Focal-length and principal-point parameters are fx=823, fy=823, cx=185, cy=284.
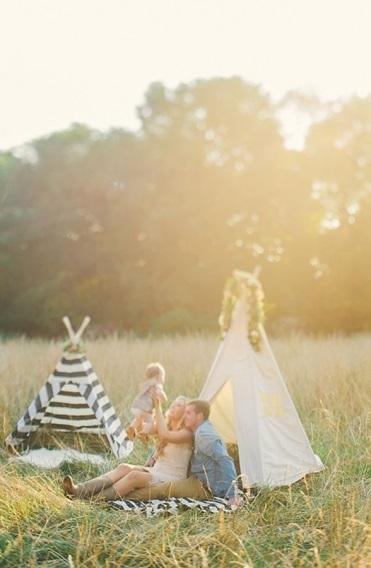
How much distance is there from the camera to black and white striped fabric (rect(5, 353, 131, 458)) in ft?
24.5

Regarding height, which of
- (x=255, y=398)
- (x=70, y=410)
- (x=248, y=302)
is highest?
(x=248, y=302)

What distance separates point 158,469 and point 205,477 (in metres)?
0.36

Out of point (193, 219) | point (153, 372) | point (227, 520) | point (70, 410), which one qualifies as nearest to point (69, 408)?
point (70, 410)

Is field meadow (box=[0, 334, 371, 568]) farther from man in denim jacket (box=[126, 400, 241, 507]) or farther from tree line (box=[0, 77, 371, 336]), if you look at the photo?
tree line (box=[0, 77, 371, 336])

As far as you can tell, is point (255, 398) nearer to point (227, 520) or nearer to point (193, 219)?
point (227, 520)

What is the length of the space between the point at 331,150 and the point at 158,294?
18.0 feet

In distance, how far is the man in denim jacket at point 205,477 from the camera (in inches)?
218

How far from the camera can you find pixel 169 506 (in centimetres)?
532

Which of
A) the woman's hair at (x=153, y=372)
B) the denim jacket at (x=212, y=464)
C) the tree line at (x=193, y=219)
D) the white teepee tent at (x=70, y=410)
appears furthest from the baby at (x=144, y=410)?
the tree line at (x=193, y=219)

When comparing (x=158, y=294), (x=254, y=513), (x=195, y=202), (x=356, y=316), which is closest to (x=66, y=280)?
(x=158, y=294)

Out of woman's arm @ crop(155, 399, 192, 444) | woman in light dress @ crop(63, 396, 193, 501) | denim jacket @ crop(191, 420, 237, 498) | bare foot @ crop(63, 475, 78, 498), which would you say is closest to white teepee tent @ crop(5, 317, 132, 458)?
woman in light dress @ crop(63, 396, 193, 501)

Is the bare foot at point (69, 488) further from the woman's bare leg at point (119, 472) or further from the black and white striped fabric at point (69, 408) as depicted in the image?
the black and white striped fabric at point (69, 408)

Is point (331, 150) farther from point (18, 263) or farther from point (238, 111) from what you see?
point (18, 263)

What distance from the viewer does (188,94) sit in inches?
804
